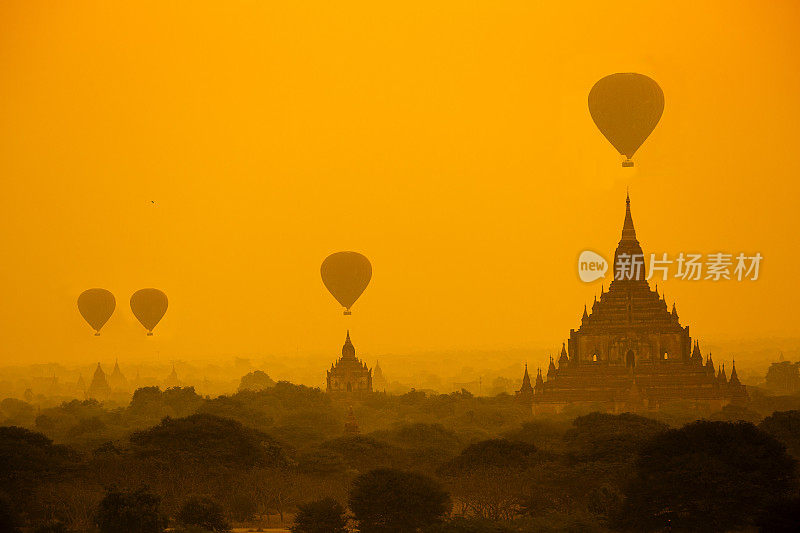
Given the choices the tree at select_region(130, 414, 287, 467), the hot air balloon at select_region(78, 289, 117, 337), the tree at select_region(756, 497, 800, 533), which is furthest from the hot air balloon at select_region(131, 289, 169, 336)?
the tree at select_region(756, 497, 800, 533)

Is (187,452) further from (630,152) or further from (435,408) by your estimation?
(435,408)

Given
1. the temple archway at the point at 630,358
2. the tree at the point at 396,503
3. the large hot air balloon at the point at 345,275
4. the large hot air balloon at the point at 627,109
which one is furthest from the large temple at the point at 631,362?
the tree at the point at 396,503

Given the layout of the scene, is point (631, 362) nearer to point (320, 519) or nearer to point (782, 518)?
point (320, 519)

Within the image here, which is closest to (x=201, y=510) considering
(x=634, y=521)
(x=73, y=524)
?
(x=73, y=524)

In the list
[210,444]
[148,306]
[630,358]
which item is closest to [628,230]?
[630,358]

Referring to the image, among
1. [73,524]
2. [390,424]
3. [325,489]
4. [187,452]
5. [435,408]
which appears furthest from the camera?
[435,408]
